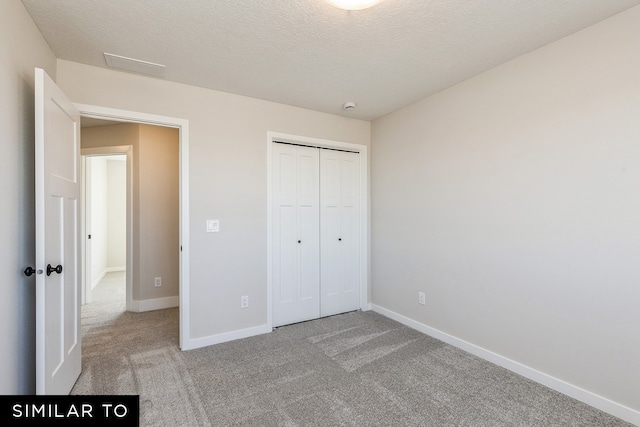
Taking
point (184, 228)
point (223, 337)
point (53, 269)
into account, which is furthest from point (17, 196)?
point (223, 337)

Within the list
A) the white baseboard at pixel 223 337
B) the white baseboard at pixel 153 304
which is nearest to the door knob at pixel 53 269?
the white baseboard at pixel 223 337

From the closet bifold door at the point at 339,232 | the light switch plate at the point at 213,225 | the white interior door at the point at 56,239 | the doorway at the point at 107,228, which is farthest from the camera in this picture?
the doorway at the point at 107,228

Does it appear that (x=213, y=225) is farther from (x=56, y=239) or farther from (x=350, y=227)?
(x=350, y=227)

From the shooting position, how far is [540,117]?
215cm

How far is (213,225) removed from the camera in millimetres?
2855

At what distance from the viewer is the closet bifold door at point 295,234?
3.28 metres

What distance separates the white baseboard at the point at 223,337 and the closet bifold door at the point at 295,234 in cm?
24

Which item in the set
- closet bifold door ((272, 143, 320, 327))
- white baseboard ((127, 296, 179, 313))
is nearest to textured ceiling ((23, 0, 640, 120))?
closet bifold door ((272, 143, 320, 327))

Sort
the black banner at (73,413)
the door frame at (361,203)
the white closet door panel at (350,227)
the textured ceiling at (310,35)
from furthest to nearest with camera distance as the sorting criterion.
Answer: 1. the white closet door panel at (350,227)
2. the door frame at (361,203)
3. the textured ceiling at (310,35)
4. the black banner at (73,413)

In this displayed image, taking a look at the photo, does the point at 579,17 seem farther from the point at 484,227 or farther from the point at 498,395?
the point at 498,395

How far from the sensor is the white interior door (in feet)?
5.16

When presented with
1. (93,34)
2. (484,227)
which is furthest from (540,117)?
(93,34)

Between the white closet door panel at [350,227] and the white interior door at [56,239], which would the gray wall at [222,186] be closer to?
the white interior door at [56,239]

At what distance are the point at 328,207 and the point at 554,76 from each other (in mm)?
2333
